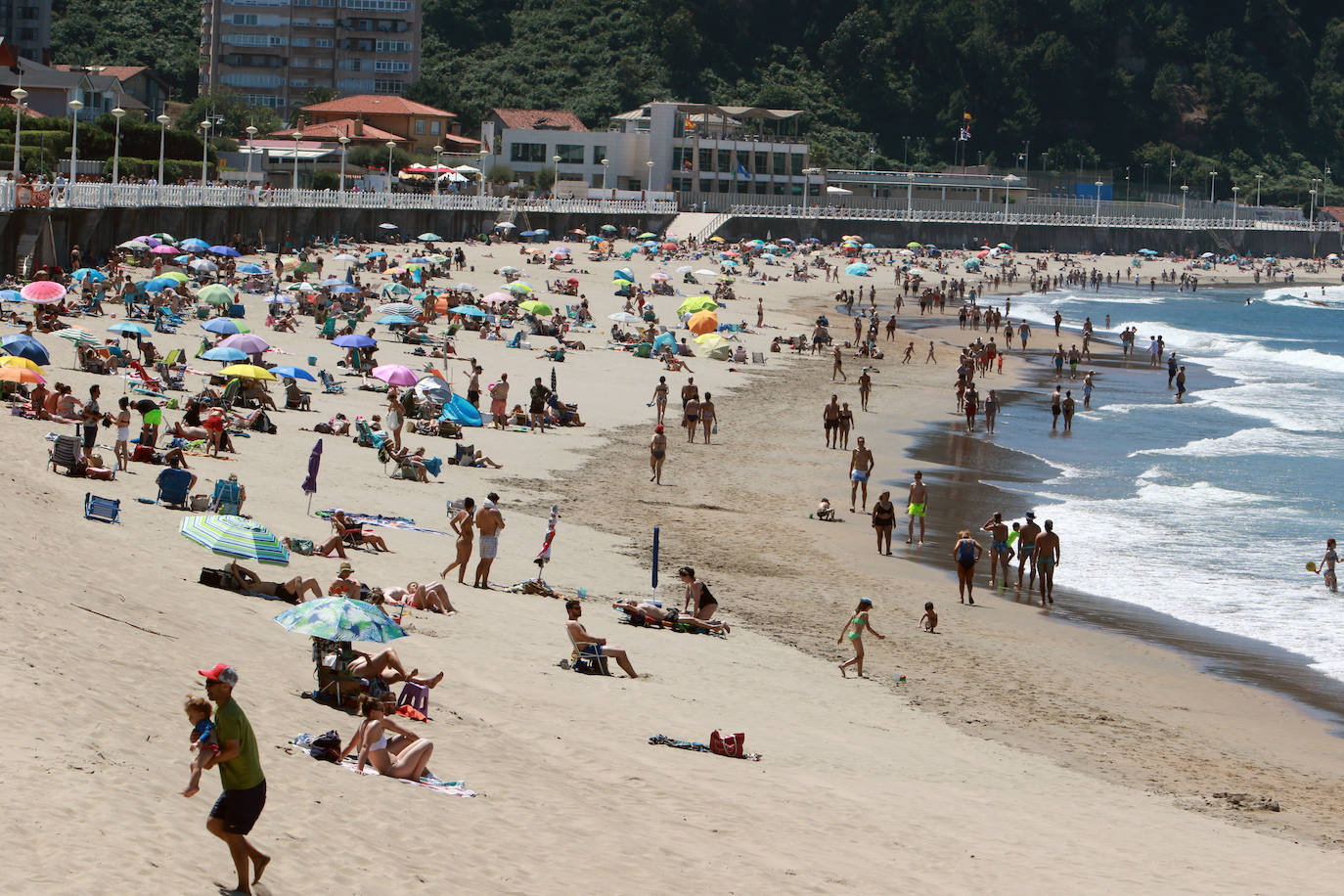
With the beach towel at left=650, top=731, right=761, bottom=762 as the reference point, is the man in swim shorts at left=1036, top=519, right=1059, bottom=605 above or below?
above

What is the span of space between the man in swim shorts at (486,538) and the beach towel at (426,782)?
214 inches

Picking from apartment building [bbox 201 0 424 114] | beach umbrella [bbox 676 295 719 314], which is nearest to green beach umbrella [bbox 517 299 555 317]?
beach umbrella [bbox 676 295 719 314]

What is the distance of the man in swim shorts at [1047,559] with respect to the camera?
1741 cm

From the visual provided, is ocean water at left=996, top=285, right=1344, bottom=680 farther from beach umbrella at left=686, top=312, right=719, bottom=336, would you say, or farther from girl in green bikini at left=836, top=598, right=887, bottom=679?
beach umbrella at left=686, top=312, right=719, bottom=336

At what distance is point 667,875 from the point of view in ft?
26.6

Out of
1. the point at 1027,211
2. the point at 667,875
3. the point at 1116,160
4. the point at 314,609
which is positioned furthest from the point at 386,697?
the point at 1116,160

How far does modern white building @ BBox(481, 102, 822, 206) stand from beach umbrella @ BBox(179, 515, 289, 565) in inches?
3127

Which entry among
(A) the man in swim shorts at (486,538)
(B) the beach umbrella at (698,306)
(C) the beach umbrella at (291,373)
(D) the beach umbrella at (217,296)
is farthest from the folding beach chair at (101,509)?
(B) the beach umbrella at (698,306)

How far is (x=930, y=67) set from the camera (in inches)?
5089

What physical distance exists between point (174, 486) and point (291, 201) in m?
43.2

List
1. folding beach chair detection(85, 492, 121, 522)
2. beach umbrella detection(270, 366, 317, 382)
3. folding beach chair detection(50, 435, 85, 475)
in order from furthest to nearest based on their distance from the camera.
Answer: beach umbrella detection(270, 366, 317, 382)
folding beach chair detection(50, 435, 85, 475)
folding beach chair detection(85, 492, 121, 522)

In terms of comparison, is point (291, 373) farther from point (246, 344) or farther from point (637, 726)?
point (637, 726)

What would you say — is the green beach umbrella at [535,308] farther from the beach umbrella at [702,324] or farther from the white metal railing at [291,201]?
the white metal railing at [291,201]

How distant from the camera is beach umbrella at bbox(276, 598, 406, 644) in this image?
1034cm
